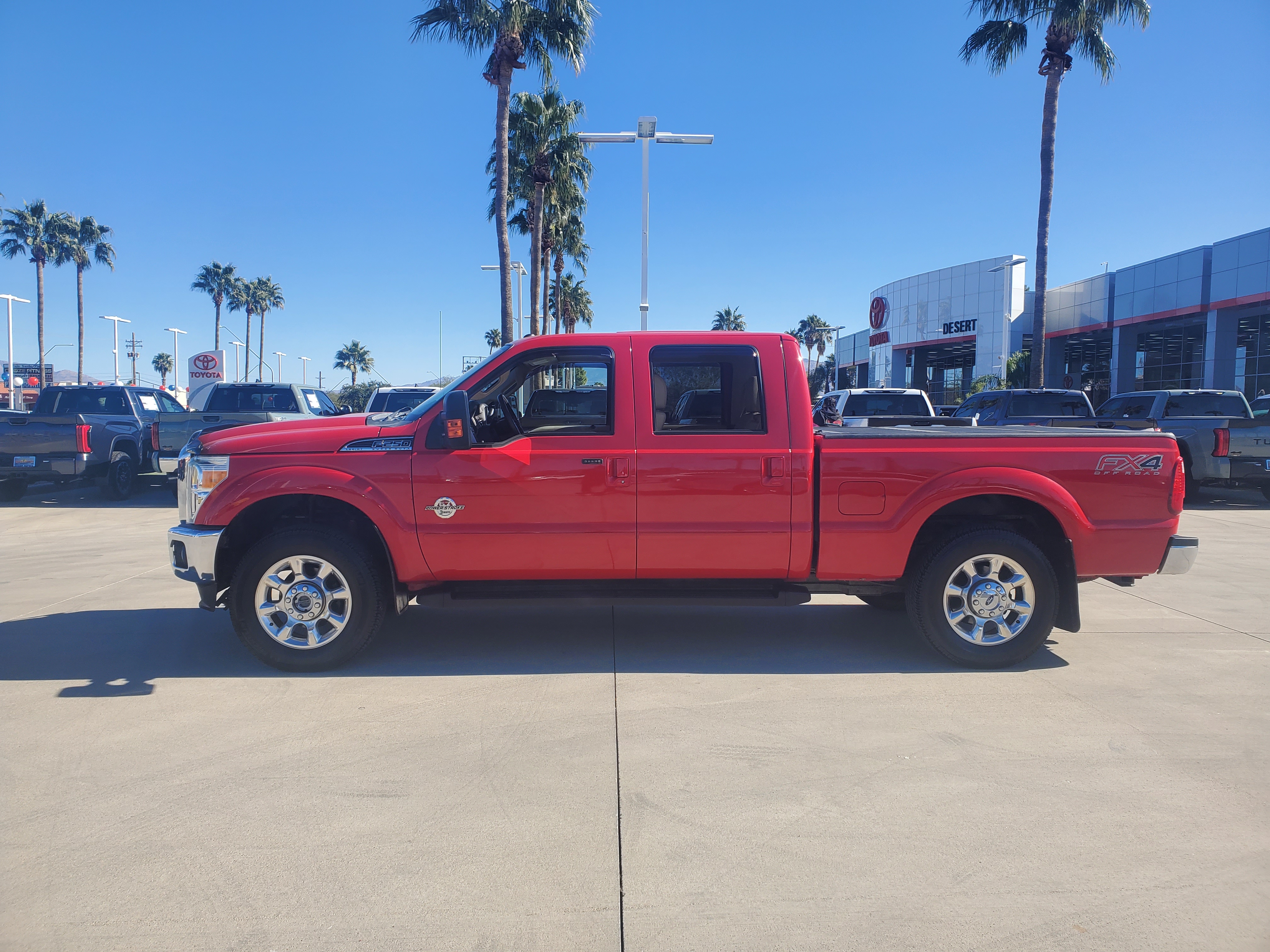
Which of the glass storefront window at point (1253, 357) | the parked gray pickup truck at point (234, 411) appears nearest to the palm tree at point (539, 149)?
the parked gray pickup truck at point (234, 411)

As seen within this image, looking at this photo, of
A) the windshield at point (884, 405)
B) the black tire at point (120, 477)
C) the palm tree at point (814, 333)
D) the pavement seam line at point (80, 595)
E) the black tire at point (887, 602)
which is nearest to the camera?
the black tire at point (887, 602)

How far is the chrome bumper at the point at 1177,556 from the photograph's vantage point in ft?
16.0

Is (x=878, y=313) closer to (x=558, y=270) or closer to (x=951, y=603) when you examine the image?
(x=558, y=270)

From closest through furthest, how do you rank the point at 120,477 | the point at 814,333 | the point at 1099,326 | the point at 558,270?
the point at 120,477 → the point at 1099,326 → the point at 558,270 → the point at 814,333

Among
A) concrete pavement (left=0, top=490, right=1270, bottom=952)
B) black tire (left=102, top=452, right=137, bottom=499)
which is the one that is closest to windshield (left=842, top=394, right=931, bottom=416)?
concrete pavement (left=0, top=490, right=1270, bottom=952)

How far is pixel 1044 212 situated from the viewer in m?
19.8

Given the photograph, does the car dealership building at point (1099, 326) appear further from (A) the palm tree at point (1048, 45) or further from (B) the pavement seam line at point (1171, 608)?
(B) the pavement seam line at point (1171, 608)

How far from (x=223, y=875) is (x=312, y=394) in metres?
13.2

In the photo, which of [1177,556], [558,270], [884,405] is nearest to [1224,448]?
[884,405]

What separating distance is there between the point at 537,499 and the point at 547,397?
102 cm

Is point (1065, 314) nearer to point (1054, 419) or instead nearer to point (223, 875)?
point (1054, 419)

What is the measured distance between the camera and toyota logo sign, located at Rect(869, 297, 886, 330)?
4888 cm

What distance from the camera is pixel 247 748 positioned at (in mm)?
3805

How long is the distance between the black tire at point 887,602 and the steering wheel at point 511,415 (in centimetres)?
252
